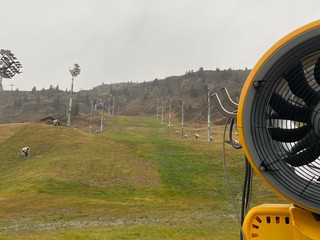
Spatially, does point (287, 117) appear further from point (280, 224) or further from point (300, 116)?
point (280, 224)

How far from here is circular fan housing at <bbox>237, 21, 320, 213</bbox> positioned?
2.73 meters

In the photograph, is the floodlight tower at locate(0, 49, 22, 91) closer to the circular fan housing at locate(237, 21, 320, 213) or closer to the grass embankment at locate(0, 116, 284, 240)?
the grass embankment at locate(0, 116, 284, 240)

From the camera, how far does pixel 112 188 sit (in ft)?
88.2

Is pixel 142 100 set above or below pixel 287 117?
above

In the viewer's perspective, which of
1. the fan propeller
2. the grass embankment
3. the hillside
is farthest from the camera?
the hillside

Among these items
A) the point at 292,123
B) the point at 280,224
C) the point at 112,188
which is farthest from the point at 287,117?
the point at 112,188

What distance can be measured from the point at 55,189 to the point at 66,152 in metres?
10.4

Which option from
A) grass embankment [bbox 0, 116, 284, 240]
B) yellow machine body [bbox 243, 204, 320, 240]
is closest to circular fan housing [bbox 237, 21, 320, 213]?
yellow machine body [bbox 243, 204, 320, 240]

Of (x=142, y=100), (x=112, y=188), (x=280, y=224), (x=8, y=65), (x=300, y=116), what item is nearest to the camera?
(x=280, y=224)

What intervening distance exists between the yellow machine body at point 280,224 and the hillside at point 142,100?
10030 cm

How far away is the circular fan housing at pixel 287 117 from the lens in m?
2.73

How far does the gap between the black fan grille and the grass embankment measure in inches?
360

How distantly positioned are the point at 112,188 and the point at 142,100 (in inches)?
5167

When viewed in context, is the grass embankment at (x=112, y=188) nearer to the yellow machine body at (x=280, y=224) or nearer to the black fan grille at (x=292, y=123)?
the yellow machine body at (x=280, y=224)
